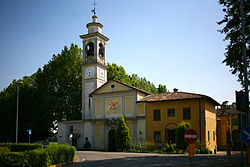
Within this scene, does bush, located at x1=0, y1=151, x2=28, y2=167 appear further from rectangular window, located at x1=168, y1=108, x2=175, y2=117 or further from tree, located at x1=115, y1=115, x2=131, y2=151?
rectangular window, located at x1=168, y1=108, x2=175, y2=117

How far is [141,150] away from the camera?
32.8 metres

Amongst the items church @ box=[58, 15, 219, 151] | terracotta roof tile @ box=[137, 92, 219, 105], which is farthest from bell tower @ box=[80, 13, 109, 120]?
terracotta roof tile @ box=[137, 92, 219, 105]

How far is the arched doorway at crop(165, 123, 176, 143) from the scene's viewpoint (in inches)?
1288

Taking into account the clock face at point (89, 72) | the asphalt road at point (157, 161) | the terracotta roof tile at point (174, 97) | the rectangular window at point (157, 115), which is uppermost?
the clock face at point (89, 72)

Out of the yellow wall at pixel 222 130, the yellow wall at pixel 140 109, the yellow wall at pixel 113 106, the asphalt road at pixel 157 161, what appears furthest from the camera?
the yellow wall at pixel 222 130

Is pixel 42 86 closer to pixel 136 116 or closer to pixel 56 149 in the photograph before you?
pixel 136 116

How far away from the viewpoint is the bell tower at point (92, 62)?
40.3m

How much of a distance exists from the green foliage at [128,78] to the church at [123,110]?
9.42 m

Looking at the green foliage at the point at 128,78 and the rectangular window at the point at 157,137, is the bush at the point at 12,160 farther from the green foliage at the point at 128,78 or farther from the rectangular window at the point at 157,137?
the green foliage at the point at 128,78

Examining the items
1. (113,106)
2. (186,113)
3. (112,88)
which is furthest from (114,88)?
(186,113)

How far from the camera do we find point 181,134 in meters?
30.1

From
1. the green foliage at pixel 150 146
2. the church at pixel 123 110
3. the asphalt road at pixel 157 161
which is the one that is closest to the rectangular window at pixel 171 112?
the church at pixel 123 110

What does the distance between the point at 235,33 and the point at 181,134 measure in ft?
43.6

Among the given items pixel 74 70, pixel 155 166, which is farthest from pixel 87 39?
Result: pixel 155 166
